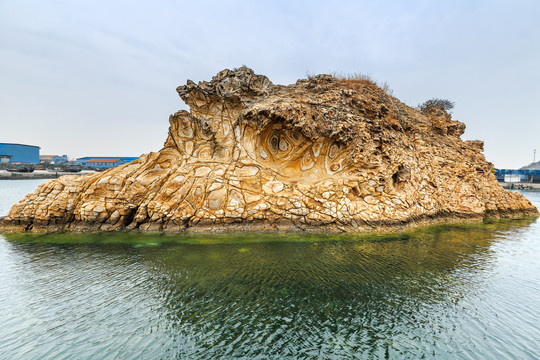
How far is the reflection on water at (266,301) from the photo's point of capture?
444 centimetres

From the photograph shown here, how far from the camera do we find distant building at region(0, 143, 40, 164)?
73.0 meters

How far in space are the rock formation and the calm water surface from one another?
107 inches

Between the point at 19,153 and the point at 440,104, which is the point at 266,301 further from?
the point at 19,153

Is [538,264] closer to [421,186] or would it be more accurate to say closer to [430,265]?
[430,265]

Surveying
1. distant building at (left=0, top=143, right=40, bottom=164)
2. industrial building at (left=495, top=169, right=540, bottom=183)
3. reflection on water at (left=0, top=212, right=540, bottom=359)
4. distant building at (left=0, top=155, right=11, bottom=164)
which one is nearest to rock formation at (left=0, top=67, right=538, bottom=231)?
reflection on water at (left=0, top=212, right=540, bottom=359)

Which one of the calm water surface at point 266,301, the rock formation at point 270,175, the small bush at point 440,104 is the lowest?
the calm water surface at point 266,301

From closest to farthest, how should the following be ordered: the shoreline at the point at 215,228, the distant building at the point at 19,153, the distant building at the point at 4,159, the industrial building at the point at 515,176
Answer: the shoreline at the point at 215,228 → the industrial building at the point at 515,176 → the distant building at the point at 4,159 → the distant building at the point at 19,153

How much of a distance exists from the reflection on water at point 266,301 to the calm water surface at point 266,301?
3 cm

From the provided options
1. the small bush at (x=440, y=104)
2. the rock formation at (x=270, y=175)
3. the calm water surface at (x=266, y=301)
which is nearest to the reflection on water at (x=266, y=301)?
the calm water surface at (x=266, y=301)

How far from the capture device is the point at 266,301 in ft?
19.2

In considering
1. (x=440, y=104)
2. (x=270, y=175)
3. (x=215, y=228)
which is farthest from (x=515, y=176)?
(x=215, y=228)

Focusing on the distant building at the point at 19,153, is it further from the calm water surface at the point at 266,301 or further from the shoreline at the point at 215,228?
the calm water surface at the point at 266,301

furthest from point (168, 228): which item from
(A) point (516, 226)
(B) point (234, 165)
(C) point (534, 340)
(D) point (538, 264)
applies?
(A) point (516, 226)

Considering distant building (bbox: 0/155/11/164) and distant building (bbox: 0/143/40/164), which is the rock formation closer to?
distant building (bbox: 0/155/11/164)
